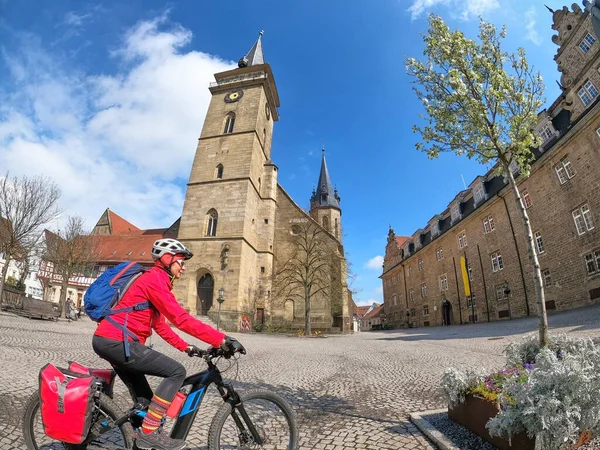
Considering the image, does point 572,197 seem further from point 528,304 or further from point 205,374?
point 205,374

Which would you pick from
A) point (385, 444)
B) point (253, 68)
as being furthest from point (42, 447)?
point (253, 68)

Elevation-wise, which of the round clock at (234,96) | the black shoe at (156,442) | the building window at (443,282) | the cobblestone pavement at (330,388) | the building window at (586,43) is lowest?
the cobblestone pavement at (330,388)

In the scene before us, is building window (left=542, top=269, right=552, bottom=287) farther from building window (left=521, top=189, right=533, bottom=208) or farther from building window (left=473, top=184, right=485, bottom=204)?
building window (left=473, top=184, right=485, bottom=204)

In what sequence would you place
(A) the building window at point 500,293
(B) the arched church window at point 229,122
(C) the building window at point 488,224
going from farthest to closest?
1. (B) the arched church window at point 229,122
2. (C) the building window at point 488,224
3. (A) the building window at point 500,293

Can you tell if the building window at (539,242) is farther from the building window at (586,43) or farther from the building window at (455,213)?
the building window at (586,43)

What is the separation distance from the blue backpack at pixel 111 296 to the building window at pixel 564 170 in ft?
74.2

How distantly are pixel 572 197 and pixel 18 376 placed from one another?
77.8 ft

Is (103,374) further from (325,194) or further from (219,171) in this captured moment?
(325,194)

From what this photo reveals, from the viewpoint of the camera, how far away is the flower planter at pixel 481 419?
8.32 ft

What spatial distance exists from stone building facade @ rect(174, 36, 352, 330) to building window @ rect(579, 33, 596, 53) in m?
21.4

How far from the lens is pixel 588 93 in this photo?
17547 mm

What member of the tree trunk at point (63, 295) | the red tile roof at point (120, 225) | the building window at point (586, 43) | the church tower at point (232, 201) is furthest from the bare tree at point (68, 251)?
the building window at point (586, 43)

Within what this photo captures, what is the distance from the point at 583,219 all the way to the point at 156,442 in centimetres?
2217

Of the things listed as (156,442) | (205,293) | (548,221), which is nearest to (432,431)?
(156,442)
